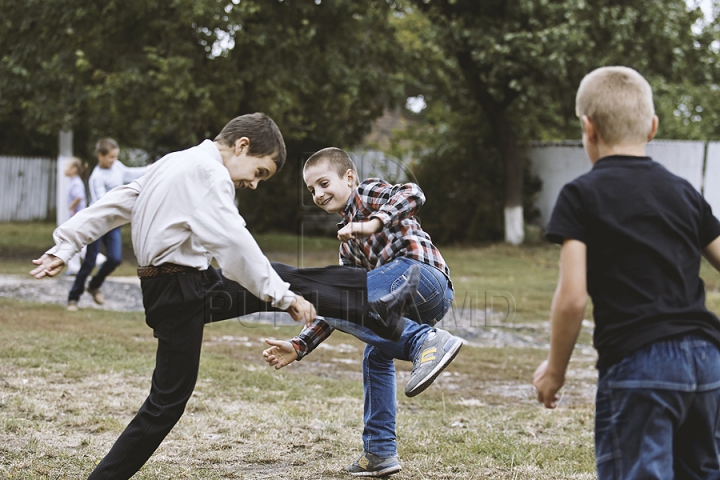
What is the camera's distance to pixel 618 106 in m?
2.85

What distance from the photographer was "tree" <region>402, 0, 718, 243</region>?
63.5ft

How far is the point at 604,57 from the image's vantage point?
2005 cm

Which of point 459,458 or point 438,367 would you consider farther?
point 459,458

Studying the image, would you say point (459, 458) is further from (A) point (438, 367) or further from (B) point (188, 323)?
(B) point (188, 323)

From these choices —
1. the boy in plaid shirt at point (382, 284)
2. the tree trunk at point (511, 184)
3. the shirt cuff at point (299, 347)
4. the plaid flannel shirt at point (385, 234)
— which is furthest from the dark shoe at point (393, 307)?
the tree trunk at point (511, 184)

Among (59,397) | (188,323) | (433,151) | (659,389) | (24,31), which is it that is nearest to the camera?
(659,389)

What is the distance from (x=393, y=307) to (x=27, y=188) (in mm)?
27099

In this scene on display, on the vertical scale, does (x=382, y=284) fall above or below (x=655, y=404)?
above

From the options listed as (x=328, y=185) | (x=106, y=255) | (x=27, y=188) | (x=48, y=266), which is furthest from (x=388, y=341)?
(x=27, y=188)

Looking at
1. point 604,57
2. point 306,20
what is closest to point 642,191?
point 306,20

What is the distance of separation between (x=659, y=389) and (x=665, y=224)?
1.77ft

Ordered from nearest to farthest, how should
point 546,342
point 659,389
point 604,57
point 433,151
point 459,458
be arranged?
point 659,389 < point 459,458 < point 546,342 < point 604,57 < point 433,151

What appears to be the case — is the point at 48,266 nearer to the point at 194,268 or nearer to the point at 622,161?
the point at 194,268

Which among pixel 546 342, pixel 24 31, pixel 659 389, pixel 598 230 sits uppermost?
pixel 24 31
